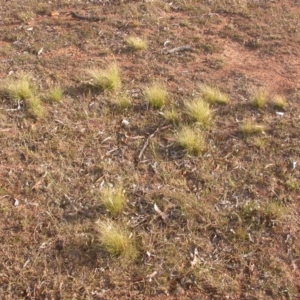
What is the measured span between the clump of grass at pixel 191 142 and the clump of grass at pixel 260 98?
3.08ft

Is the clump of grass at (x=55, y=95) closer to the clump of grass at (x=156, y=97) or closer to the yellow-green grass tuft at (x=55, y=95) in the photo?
the yellow-green grass tuft at (x=55, y=95)

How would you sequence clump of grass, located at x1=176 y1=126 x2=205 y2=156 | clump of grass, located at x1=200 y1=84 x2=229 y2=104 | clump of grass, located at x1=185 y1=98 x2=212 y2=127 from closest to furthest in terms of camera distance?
clump of grass, located at x1=176 y1=126 x2=205 y2=156, clump of grass, located at x1=185 y1=98 x2=212 y2=127, clump of grass, located at x1=200 y1=84 x2=229 y2=104

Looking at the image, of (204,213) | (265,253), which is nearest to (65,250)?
(204,213)

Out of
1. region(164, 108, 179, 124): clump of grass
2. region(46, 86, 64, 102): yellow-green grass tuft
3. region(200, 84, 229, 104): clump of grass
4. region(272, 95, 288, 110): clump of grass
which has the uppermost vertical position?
region(272, 95, 288, 110): clump of grass

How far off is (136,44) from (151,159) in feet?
8.10

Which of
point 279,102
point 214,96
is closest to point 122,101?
point 214,96

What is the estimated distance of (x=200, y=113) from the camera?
5031 mm

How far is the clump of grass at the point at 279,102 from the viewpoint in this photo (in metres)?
5.23

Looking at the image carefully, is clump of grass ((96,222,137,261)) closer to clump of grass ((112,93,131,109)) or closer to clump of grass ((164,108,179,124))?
clump of grass ((164,108,179,124))

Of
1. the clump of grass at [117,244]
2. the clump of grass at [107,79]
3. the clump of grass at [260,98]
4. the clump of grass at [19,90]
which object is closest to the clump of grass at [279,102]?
the clump of grass at [260,98]

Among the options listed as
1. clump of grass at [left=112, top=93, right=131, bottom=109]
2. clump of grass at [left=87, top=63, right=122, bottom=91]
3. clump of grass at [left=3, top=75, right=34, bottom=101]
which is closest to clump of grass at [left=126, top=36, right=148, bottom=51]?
clump of grass at [left=87, top=63, right=122, bottom=91]

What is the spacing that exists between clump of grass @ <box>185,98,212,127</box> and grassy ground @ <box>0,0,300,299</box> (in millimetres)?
16

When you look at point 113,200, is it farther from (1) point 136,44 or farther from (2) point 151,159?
(1) point 136,44

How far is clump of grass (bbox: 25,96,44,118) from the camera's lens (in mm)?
5250
